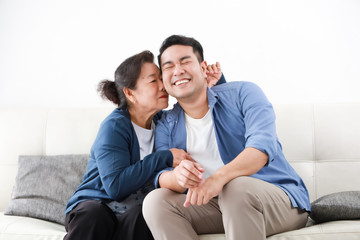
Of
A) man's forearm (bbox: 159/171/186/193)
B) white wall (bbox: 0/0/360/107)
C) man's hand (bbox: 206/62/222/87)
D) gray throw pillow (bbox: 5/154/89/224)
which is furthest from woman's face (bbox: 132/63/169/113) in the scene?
white wall (bbox: 0/0/360/107)

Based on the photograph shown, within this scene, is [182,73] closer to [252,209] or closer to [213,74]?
[213,74]

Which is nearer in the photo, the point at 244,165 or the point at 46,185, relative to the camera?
the point at 244,165

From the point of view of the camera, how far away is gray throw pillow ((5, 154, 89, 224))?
1.94 meters

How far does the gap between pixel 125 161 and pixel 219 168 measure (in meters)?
0.43

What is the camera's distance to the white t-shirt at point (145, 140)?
181 cm

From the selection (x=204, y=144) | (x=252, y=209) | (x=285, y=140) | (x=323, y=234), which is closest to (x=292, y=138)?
(x=285, y=140)

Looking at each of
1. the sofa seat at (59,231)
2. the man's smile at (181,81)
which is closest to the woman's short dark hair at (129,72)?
the man's smile at (181,81)

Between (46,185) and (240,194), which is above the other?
(240,194)

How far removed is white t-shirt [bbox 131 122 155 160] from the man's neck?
220mm

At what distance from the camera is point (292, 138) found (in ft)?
6.84

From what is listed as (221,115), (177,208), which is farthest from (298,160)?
(177,208)

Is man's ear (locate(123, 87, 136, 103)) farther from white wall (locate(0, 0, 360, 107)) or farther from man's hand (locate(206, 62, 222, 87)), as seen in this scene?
white wall (locate(0, 0, 360, 107))

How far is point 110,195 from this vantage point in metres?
1.59

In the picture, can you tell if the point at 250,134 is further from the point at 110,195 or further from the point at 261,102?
the point at 110,195
